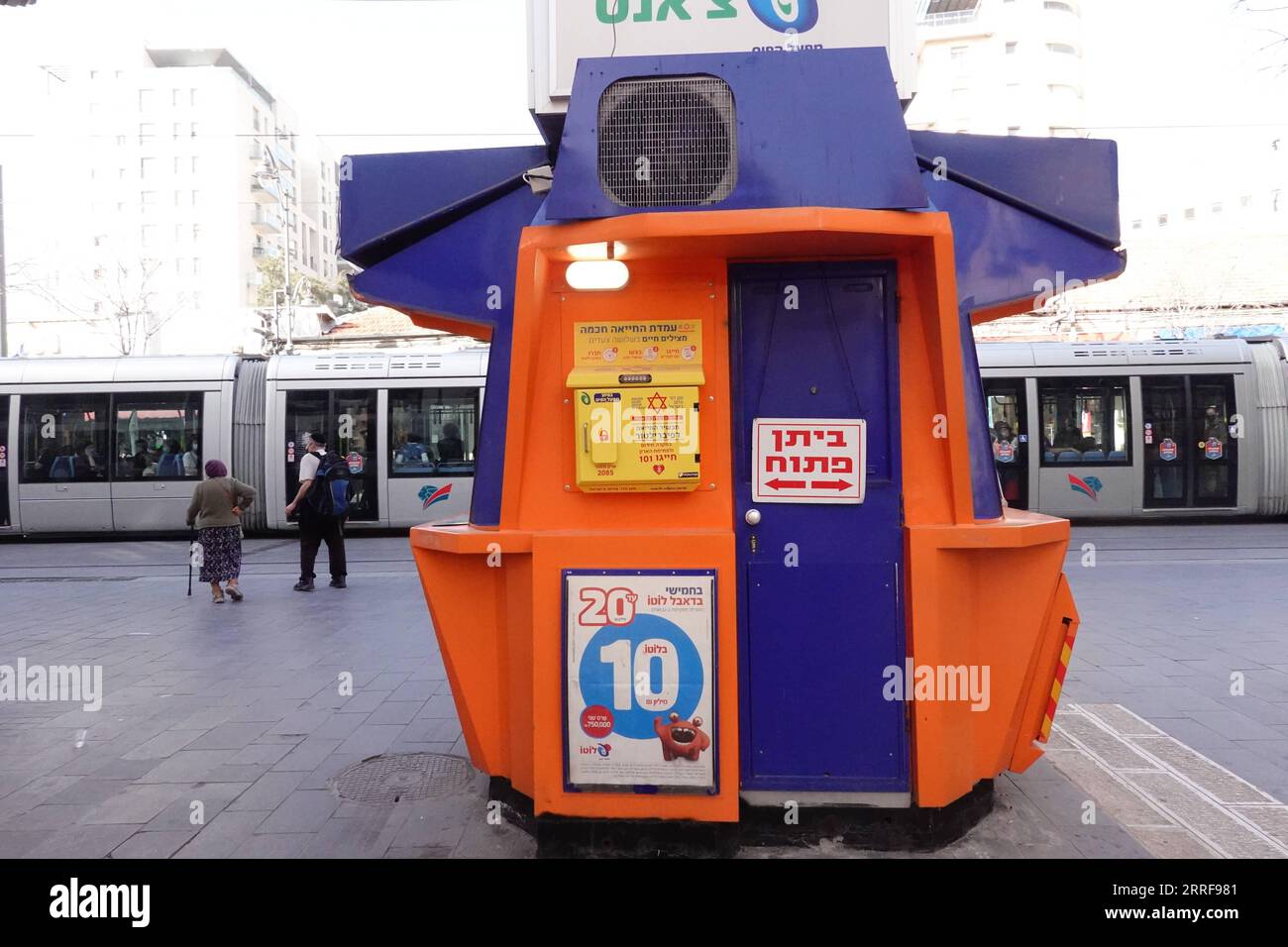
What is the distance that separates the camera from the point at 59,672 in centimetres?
654

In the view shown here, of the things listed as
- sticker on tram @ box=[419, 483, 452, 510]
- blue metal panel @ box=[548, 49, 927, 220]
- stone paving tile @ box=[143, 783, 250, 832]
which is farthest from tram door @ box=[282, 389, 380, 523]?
blue metal panel @ box=[548, 49, 927, 220]

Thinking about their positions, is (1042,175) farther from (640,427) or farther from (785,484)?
(640,427)

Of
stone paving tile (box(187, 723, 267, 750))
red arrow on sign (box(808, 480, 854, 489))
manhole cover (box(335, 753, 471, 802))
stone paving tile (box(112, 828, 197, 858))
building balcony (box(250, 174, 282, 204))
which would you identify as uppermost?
building balcony (box(250, 174, 282, 204))

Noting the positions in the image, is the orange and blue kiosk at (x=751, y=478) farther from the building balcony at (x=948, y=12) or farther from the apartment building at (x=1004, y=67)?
the building balcony at (x=948, y=12)

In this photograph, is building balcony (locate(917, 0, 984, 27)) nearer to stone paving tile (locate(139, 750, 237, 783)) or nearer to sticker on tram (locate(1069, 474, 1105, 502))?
sticker on tram (locate(1069, 474, 1105, 502))

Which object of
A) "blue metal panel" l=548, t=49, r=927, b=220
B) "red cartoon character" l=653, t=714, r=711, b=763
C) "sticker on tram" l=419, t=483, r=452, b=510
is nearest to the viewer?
"blue metal panel" l=548, t=49, r=927, b=220

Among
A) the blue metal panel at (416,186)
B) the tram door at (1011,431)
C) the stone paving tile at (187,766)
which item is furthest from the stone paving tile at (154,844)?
the tram door at (1011,431)

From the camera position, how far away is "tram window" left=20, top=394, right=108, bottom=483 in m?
14.7

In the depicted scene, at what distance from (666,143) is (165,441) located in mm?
14087

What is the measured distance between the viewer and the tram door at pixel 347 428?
1470cm

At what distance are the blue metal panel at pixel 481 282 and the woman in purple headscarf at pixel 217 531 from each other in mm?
6487

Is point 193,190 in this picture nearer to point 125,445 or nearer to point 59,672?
Result: point 125,445
